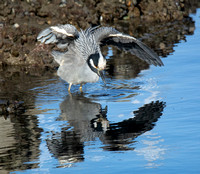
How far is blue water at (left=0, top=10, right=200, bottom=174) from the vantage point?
23.9ft

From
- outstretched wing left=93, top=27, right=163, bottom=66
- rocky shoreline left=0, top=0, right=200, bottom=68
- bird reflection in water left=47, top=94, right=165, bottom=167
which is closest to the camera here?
bird reflection in water left=47, top=94, right=165, bottom=167

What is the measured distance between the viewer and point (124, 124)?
9.08m

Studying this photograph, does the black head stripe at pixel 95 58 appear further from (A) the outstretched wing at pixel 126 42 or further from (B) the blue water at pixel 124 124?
(A) the outstretched wing at pixel 126 42

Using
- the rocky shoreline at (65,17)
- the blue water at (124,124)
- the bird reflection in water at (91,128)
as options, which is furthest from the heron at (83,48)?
the rocky shoreline at (65,17)

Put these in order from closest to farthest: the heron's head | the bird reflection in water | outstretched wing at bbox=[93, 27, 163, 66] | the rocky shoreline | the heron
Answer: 1. the bird reflection in water
2. the heron's head
3. the heron
4. outstretched wing at bbox=[93, 27, 163, 66]
5. the rocky shoreline

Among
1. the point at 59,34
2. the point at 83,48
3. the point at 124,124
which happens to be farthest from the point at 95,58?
the point at 124,124

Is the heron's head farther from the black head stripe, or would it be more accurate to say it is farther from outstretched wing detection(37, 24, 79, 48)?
outstretched wing detection(37, 24, 79, 48)

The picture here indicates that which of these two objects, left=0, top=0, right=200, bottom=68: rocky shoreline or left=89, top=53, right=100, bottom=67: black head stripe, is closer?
left=89, top=53, right=100, bottom=67: black head stripe

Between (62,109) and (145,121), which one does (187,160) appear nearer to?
(145,121)

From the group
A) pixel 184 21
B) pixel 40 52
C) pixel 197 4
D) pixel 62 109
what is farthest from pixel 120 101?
pixel 197 4

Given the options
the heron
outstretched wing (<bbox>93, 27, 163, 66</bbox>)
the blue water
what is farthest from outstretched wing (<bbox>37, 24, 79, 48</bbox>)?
the blue water

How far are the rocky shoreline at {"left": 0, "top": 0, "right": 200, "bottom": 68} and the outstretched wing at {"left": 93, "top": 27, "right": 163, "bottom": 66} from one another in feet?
8.41

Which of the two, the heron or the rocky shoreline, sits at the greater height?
the rocky shoreline

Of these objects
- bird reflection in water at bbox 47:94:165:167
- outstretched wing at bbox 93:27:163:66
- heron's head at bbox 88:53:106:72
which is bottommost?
bird reflection in water at bbox 47:94:165:167
